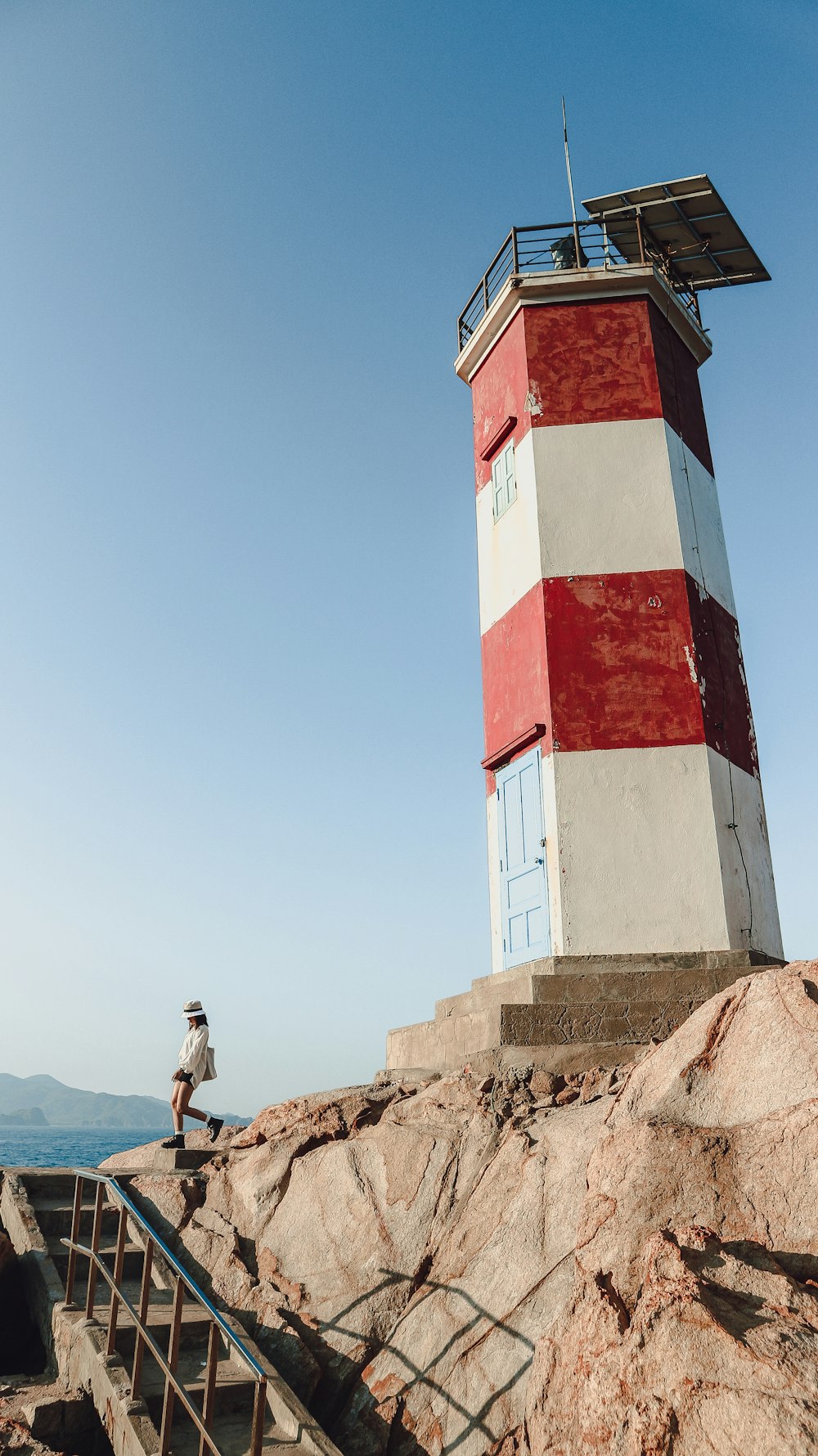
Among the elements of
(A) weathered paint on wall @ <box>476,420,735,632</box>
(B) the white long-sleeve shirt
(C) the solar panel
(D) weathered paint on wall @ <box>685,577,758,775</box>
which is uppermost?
(C) the solar panel

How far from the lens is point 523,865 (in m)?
10.7

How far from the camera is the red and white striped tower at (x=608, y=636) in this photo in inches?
397

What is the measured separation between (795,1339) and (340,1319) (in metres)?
3.32

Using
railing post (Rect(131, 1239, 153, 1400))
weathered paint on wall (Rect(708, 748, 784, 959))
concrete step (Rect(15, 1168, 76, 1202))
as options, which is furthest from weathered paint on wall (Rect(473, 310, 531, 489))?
railing post (Rect(131, 1239, 153, 1400))

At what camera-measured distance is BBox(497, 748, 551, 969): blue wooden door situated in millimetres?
10281

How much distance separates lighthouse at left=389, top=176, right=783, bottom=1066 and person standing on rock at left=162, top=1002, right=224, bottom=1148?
204 cm

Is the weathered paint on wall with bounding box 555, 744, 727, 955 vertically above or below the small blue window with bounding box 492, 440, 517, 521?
below

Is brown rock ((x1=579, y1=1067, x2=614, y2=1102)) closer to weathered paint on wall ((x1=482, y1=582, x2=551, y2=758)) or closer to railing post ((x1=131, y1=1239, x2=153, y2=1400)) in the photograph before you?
railing post ((x1=131, y1=1239, x2=153, y2=1400))

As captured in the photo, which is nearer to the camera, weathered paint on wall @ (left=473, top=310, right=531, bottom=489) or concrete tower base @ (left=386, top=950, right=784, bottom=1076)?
concrete tower base @ (left=386, top=950, right=784, bottom=1076)

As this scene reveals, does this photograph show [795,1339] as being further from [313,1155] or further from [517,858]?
[517,858]

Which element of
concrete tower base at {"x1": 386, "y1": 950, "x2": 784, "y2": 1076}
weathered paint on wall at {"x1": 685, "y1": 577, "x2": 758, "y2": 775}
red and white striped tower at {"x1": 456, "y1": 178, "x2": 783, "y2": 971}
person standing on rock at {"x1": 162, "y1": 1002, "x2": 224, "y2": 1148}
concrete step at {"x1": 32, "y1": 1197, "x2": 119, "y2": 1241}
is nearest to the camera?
concrete step at {"x1": 32, "y1": 1197, "x2": 119, "y2": 1241}

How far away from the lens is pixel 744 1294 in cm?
406

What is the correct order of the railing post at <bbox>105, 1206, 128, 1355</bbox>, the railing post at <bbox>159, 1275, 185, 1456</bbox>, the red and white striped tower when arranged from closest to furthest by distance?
the railing post at <bbox>159, 1275, 185, 1456</bbox>
the railing post at <bbox>105, 1206, 128, 1355</bbox>
the red and white striped tower

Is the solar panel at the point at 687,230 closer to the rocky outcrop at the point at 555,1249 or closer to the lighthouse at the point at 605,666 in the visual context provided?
the lighthouse at the point at 605,666
